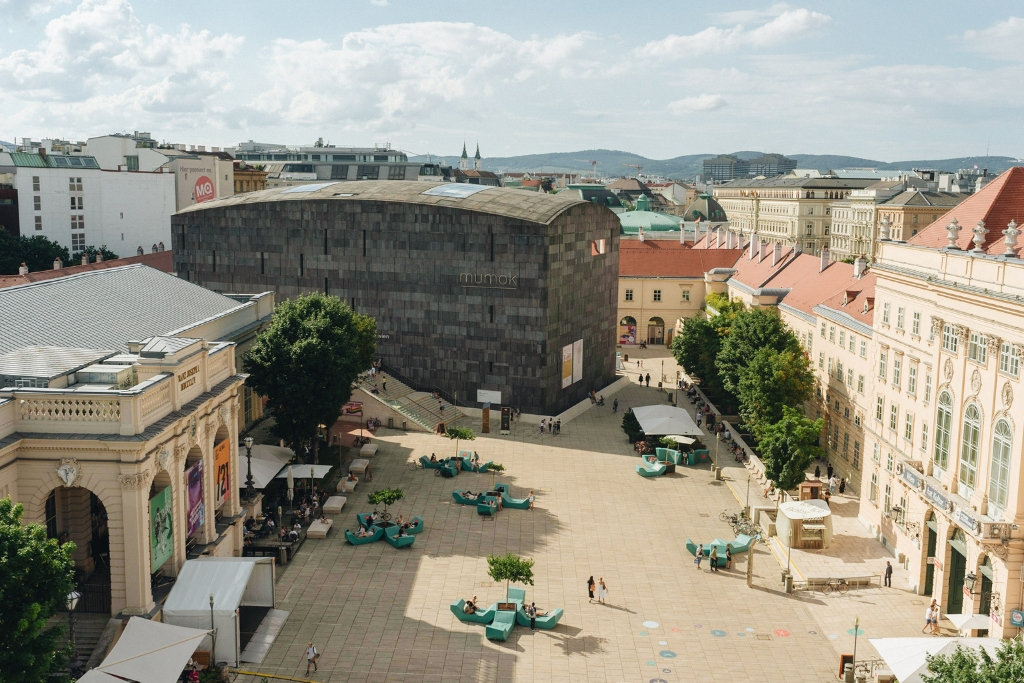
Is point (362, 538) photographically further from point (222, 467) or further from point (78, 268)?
point (78, 268)

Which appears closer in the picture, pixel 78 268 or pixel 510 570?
pixel 510 570

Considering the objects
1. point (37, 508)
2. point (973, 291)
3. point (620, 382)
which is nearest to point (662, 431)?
point (620, 382)

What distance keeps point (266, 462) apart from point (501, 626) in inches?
907

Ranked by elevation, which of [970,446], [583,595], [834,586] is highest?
[970,446]

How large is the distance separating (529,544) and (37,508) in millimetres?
26837

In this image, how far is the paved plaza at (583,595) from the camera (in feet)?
131

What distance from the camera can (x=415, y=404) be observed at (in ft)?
270

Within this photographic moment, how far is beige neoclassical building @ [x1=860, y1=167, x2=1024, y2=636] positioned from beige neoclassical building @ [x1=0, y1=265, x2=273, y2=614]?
33.0 metres

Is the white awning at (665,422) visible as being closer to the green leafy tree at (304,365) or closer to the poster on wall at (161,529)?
the green leafy tree at (304,365)

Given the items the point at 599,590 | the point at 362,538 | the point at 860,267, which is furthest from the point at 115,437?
the point at 860,267

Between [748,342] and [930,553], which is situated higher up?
[748,342]

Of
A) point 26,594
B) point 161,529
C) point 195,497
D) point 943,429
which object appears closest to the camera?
point 26,594

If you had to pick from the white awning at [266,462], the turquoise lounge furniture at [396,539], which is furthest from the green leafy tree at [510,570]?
the white awning at [266,462]

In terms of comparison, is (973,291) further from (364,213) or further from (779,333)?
(364,213)
